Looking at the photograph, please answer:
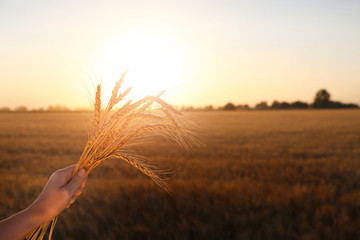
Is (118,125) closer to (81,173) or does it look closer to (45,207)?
(81,173)

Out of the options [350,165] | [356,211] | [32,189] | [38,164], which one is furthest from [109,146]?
Result: [350,165]

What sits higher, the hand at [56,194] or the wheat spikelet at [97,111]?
the wheat spikelet at [97,111]

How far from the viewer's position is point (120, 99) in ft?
4.30

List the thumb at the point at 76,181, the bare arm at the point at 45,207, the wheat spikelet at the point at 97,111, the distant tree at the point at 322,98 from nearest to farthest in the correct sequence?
the bare arm at the point at 45,207 → the thumb at the point at 76,181 → the wheat spikelet at the point at 97,111 → the distant tree at the point at 322,98

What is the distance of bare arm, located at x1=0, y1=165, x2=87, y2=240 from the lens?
3.46ft

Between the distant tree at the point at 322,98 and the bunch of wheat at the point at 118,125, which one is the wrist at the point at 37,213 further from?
the distant tree at the point at 322,98

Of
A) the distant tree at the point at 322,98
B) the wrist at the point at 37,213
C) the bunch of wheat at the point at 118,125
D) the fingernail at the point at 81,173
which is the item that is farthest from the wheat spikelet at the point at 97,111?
the distant tree at the point at 322,98

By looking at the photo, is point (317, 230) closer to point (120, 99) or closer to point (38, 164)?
point (120, 99)

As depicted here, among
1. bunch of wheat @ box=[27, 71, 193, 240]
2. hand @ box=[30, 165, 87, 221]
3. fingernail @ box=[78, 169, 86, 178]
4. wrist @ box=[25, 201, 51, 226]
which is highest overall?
bunch of wheat @ box=[27, 71, 193, 240]

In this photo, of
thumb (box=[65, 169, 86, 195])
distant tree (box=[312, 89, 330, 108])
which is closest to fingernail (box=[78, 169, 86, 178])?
thumb (box=[65, 169, 86, 195])

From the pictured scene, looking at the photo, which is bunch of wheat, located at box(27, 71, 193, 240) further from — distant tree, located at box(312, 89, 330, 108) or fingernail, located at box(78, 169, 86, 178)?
distant tree, located at box(312, 89, 330, 108)

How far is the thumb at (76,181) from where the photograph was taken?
3.97 ft

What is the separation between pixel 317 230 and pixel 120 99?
3.34 meters

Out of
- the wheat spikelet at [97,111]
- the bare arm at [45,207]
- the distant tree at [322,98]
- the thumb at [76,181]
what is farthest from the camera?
the distant tree at [322,98]
